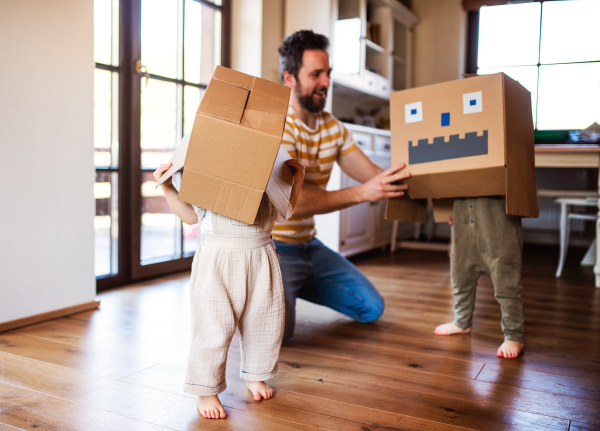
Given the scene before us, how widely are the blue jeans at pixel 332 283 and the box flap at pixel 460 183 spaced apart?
410 mm

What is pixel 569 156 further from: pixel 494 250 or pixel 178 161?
pixel 178 161

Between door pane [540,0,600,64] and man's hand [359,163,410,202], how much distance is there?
10.3ft

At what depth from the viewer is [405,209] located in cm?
171

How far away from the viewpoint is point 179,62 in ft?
9.11

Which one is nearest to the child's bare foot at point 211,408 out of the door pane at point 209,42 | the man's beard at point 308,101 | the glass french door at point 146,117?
the man's beard at point 308,101

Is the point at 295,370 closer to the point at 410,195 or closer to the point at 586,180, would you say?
the point at 410,195

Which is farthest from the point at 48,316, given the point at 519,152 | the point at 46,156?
the point at 519,152

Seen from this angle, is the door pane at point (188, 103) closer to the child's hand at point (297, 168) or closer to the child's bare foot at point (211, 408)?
the child's hand at point (297, 168)

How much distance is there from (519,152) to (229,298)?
0.91 m

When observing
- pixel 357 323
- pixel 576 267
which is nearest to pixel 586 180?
pixel 576 267

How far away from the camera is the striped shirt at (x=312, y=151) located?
1.72 m

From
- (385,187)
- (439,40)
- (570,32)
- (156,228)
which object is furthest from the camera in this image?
(439,40)

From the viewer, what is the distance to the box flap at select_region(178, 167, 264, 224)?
105 centimetres

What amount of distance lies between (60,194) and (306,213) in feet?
3.00
